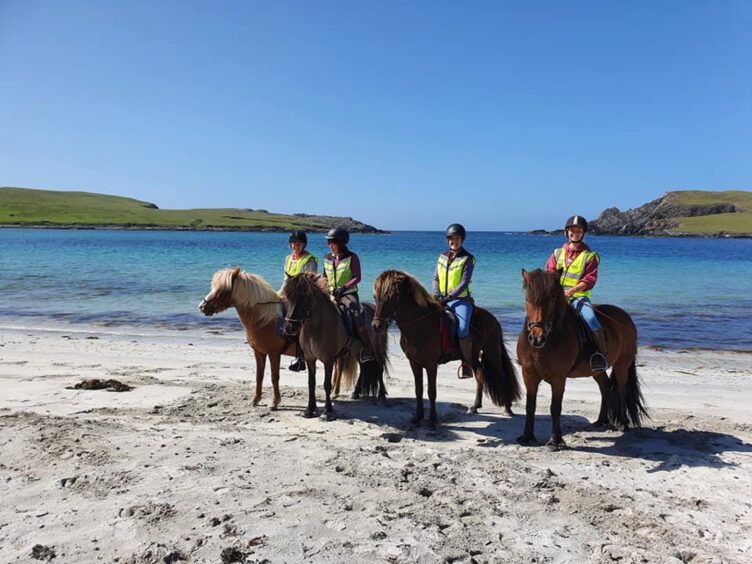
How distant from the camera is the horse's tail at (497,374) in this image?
25.5 feet

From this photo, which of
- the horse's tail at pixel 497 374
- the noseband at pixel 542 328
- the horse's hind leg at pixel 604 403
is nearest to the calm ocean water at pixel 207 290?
the horse's tail at pixel 497 374

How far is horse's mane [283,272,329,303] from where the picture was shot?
7.04 metres

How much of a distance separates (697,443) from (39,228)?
11888 cm

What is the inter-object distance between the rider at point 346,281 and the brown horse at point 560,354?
7.95ft

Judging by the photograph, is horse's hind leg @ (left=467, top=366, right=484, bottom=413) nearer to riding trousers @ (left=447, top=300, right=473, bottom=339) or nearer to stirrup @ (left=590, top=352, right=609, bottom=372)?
riding trousers @ (left=447, top=300, right=473, bottom=339)

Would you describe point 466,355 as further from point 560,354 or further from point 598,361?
point 598,361

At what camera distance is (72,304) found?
19.5 meters

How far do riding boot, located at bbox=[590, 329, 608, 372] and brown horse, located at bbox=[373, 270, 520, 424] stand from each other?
163 centimetres

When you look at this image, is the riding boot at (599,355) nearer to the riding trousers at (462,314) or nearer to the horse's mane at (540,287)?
the horse's mane at (540,287)

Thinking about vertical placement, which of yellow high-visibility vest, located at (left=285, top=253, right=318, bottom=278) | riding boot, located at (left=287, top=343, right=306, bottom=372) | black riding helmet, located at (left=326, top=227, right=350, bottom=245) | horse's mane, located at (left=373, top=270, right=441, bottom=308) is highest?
black riding helmet, located at (left=326, top=227, right=350, bottom=245)

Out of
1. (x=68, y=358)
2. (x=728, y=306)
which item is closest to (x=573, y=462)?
(x=68, y=358)

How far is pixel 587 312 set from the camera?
652cm

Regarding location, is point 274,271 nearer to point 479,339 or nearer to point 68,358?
point 68,358

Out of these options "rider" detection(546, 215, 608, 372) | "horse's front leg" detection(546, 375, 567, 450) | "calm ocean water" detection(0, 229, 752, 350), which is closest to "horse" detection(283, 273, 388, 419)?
"horse's front leg" detection(546, 375, 567, 450)
